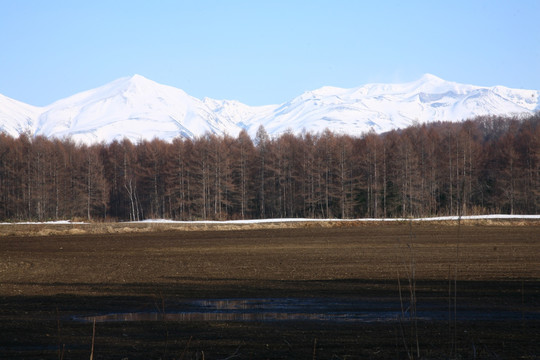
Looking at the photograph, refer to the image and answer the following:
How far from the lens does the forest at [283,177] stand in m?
87.5

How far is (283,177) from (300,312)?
258 ft

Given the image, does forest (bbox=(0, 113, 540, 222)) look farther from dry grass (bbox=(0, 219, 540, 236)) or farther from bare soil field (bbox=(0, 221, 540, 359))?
bare soil field (bbox=(0, 221, 540, 359))

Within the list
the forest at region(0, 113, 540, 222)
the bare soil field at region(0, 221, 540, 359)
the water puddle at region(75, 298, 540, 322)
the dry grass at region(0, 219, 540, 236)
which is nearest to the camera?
the bare soil field at region(0, 221, 540, 359)

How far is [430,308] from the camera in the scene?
48.8 feet

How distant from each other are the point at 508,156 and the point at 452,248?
60864 millimetres

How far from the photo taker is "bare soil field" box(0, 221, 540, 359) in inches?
414

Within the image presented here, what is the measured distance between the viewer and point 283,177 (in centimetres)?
9331

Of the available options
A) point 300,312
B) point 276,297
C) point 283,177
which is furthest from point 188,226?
point 300,312

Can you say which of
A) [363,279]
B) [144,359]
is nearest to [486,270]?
[363,279]

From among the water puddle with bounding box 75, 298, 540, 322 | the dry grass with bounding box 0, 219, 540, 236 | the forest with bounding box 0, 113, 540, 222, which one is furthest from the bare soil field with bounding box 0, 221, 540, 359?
the forest with bounding box 0, 113, 540, 222

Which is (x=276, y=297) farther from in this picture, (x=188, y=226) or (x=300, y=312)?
(x=188, y=226)

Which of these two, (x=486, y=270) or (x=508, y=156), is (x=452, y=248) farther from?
(x=508, y=156)

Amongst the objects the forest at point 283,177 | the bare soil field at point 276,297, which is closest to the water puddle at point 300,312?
the bare soil field at point 276,297

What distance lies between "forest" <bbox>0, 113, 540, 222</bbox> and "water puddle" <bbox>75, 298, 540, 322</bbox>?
223 ft
